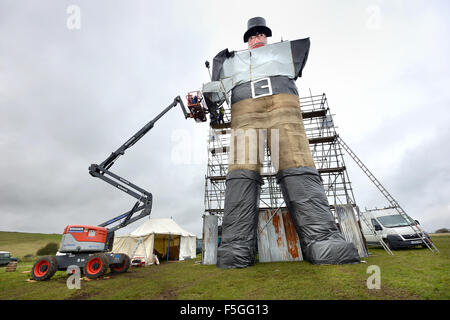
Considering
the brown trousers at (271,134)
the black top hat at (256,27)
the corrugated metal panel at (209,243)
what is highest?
the black top hat at (256,27)

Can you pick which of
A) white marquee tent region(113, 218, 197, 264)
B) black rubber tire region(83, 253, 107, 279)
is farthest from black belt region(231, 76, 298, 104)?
white marquee tent region(113, 218, 197, 264)

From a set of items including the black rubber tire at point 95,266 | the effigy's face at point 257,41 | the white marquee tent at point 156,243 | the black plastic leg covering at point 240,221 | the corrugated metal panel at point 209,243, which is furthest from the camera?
the white marquee tent at point 156,243

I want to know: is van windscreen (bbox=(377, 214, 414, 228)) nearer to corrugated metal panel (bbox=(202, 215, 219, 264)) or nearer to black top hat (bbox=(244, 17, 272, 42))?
corrugated metal panel (bbox=(202, 215, 219, 264))

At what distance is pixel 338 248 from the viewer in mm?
5883

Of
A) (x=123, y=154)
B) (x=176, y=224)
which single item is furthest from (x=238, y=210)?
(x=176, y=224)

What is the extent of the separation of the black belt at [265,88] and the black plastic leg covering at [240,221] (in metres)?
3.48

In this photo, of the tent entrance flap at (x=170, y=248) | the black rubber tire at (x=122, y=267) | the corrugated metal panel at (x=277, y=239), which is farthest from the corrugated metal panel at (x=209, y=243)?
the tent entrance flap at (x=170, y=248)

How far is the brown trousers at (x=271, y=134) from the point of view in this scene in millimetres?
7379

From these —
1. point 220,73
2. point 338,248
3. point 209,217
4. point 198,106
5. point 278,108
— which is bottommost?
point 338,248

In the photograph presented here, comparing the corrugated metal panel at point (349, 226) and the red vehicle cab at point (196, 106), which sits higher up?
the red vehicle cab at point (196, 106)

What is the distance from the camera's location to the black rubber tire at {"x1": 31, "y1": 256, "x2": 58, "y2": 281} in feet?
23.3

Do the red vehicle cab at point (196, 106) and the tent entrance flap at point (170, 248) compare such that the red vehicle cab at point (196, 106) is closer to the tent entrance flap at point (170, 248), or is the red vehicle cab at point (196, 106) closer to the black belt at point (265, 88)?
the black belt at point (265, 88)
